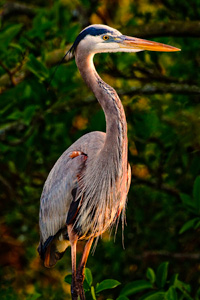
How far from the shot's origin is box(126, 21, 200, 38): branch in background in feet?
14.5

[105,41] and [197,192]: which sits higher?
[105,41]

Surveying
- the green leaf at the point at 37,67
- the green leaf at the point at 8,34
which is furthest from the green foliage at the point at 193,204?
the green leaf at the point at 8,34

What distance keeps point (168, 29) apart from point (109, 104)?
1517 millimetres

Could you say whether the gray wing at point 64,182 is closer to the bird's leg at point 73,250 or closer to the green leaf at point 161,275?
the bird's leg at point 73,250

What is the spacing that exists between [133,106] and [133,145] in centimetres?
31

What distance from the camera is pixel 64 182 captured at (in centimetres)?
368

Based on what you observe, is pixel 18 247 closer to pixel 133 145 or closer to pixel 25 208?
pixel 25 208

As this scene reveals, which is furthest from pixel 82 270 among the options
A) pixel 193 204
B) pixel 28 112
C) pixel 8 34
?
pixel 8 34

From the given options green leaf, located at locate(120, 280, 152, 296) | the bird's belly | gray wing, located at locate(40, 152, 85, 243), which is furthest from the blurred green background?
gray wing, located at locate(40, 152, 85, 243)

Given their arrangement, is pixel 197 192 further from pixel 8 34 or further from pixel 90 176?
pixel 8 34

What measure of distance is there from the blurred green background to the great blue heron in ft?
2.27

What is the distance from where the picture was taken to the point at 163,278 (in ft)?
12.8

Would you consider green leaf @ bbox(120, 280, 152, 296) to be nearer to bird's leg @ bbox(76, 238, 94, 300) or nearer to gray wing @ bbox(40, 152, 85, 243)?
bird's leg @ bbox(76, 238, 94, 300)

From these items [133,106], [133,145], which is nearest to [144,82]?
[133,106]
